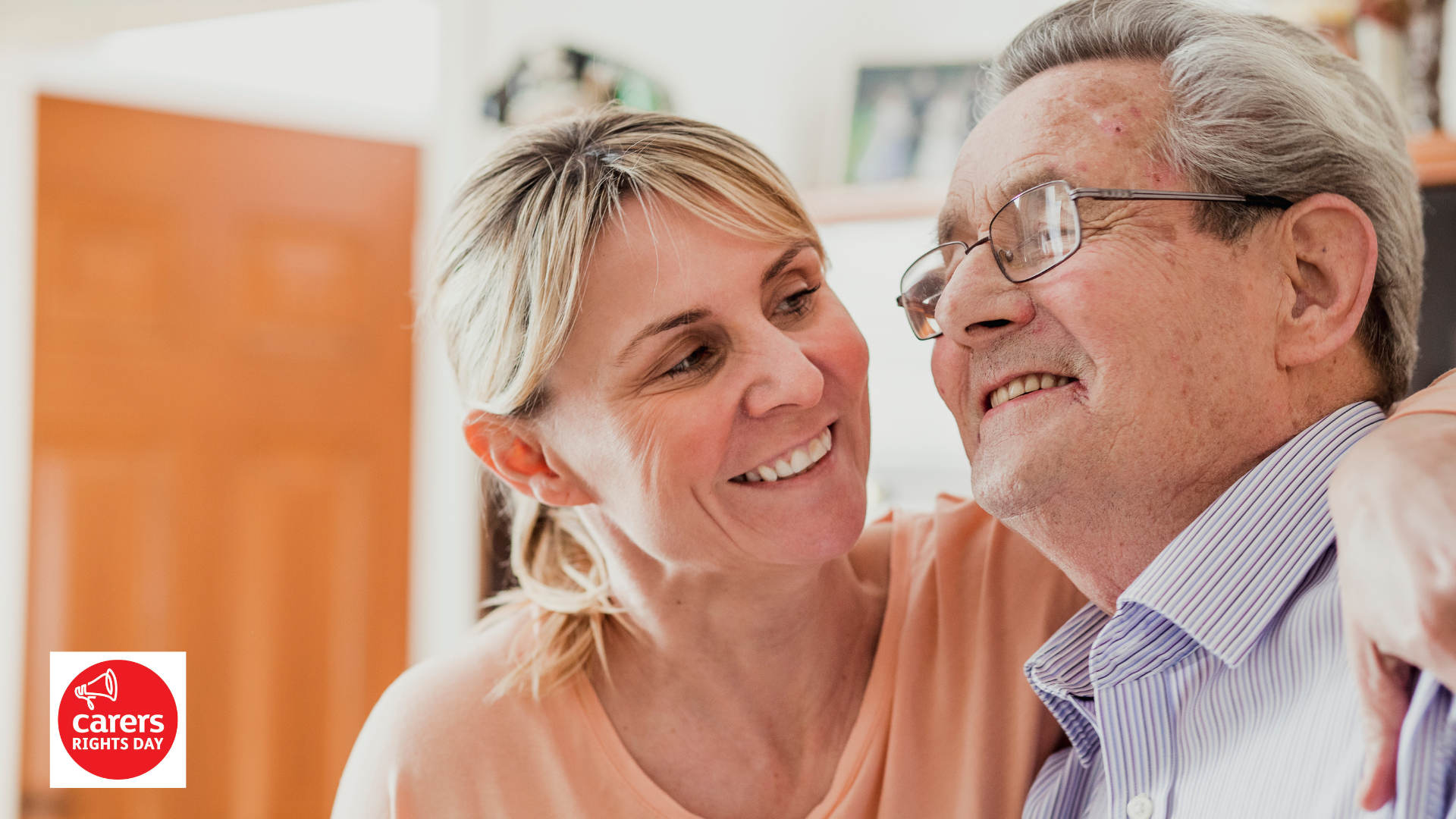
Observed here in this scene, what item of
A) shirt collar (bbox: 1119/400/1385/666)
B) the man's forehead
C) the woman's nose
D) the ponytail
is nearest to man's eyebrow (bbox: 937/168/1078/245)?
the man's forehead

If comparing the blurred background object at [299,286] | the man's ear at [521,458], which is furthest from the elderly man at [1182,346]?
→ the blurred background object at [299,286]

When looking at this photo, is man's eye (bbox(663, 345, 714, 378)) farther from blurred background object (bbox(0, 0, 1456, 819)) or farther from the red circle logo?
blurred background object (bbox(0, 0, 1456, 819))

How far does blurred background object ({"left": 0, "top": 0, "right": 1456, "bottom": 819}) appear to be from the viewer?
99.4 inches

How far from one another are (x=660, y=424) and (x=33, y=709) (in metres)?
2.09

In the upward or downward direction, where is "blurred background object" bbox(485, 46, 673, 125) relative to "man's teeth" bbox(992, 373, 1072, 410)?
upward

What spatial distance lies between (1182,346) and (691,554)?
58 centimetres

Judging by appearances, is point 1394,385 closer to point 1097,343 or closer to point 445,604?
point 1097,343

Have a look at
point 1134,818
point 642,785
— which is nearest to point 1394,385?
point 1134,818

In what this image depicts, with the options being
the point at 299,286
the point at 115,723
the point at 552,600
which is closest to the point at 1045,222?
the point at 552,600

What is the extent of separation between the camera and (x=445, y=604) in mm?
3113

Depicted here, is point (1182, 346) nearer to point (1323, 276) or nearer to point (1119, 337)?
point (1119, 337)

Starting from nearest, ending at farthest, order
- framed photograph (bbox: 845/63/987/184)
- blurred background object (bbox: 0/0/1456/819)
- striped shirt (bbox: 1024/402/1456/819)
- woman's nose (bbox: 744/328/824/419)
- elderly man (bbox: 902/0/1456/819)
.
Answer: striped shirt (bbox: 1024/402/1456/819), elderly man (bbox: 902/0/1456/819), woman's nose (bbox: 744/328/824/419), blurred background object (bbox: 0/0/1456/819), framed photograph (bbox: 845/63/987/184)

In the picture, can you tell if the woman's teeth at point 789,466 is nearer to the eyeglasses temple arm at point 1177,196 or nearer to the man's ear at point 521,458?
the man's ear at point 521,458

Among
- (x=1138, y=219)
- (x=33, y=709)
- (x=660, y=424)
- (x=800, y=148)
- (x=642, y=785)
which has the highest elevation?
(x=800, y=148)
